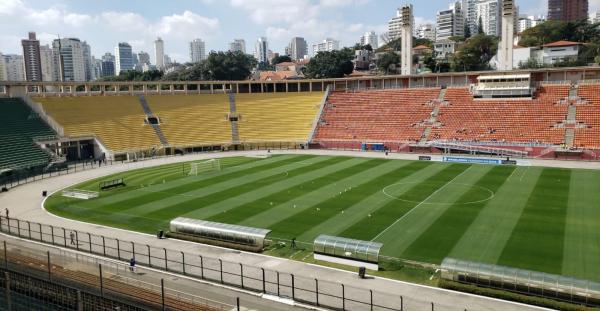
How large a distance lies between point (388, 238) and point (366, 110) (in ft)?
175

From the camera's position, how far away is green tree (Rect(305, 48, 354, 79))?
138 meters

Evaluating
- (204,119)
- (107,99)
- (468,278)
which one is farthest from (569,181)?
(107,99)

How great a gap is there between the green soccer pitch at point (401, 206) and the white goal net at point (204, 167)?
149cm

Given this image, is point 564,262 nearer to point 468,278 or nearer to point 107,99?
point 468,278

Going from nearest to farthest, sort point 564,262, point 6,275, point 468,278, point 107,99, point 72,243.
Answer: point 6,275, point 468,278, point 564,262, point 72,243, point 107,99

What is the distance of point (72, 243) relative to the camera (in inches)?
1110

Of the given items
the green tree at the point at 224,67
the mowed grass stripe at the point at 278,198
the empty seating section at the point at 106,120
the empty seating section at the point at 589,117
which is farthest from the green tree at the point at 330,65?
the mowed grass stripe at the point at 278,198

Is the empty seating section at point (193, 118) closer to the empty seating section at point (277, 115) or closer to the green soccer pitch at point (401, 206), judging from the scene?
the empty seating section at point (277, 115)

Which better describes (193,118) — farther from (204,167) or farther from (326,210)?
(326,210)

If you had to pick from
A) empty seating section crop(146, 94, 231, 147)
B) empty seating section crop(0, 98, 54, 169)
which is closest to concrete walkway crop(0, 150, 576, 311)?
empty seating section crop(0, 98, 54, 169)

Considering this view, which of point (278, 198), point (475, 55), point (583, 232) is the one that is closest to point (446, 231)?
point (583, 232)

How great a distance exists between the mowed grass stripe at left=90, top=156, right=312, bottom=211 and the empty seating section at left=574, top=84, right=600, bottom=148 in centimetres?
3622

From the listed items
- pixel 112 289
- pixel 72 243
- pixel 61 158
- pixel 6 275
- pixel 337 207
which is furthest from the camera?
pixel 61 158

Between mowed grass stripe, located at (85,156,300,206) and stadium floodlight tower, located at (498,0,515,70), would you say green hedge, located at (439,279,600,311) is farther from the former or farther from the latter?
stadium floodlight tower, located at (498,0,515,70)
